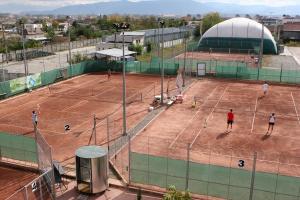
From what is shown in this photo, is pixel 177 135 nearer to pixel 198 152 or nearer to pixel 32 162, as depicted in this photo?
pixel 198 152

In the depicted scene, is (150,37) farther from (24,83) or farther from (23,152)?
(23,152)

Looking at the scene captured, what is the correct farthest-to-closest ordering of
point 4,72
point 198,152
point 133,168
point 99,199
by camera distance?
point 4,72 < point 198,152 < point 133,168 < point 99,199

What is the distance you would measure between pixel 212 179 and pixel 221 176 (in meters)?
0.45

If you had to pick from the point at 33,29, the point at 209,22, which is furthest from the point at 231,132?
the point at 33,29

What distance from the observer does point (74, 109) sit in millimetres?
32406

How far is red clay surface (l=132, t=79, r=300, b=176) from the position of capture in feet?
70.8

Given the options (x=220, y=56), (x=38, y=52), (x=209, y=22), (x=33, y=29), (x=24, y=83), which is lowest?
(x=24, y=83)

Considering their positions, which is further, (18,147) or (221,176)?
(18,147)

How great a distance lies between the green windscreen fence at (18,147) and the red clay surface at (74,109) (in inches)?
72.5

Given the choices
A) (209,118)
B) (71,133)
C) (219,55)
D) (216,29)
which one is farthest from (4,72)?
(216,29)

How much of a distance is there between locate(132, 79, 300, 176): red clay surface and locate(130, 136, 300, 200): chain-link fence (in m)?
0.14

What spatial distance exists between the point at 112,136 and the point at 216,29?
58.3 metres

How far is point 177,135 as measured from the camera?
25359mm

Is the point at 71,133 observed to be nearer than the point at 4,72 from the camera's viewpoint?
Yes
